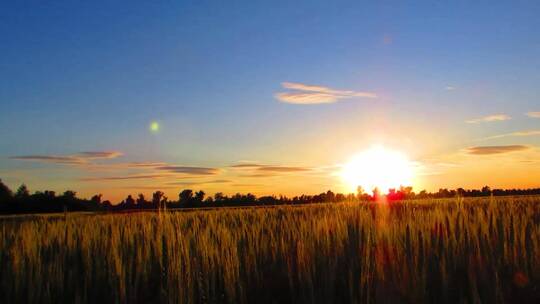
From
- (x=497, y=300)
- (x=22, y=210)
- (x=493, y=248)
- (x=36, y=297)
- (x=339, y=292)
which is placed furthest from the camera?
(x=22, y=210)

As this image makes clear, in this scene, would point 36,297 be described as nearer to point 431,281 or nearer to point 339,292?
Answer: point 339,292

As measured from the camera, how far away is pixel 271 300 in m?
2.45

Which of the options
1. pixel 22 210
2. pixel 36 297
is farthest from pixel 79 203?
pixel 36 297

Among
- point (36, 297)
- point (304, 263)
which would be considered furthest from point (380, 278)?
point (36, 297)

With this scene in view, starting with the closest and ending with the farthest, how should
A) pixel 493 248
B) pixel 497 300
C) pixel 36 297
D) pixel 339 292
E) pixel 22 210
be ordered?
1. pixel 497 300
2. pixel 339 292
3. pixel 36 297
4. pixel 493 248
5. pixel 22 210

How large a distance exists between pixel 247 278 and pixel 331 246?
0.72 meters

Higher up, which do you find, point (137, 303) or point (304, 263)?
point (304, 263)

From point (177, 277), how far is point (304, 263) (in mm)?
637

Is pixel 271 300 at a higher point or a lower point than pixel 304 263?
lower

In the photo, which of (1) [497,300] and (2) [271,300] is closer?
(1) [497,300]

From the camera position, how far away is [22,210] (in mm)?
30672

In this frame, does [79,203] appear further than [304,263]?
Yes

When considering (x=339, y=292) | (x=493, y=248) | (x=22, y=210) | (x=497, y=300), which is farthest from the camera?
(x=22, y=210)

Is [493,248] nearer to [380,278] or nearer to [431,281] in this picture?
[431,281]
